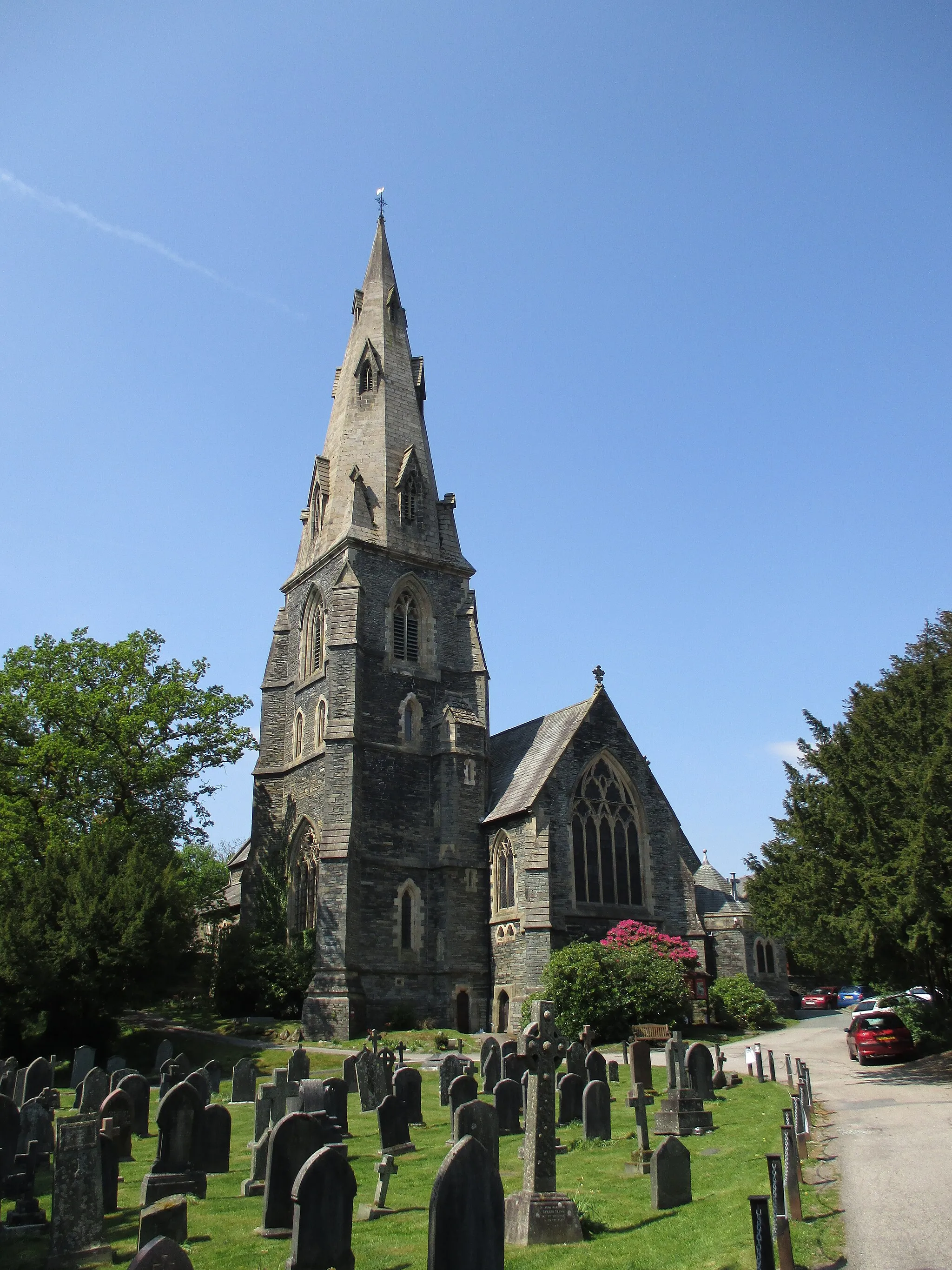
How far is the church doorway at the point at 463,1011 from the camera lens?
29.9 meters

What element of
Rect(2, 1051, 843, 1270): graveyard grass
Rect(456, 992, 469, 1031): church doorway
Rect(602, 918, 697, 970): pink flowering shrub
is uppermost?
Rect(602, 918, 697, 970): pink flowering shrub

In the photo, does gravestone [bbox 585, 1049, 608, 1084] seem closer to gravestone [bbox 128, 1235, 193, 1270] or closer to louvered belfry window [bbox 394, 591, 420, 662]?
gravestone [bbox 128, 1235, 193, 1270]

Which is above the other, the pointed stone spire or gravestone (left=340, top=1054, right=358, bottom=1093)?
the pointed stone spire

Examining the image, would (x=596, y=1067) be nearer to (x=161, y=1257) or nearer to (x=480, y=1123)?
(x=480, y=1123)

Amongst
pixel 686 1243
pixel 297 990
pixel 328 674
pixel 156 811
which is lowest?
pixel 686 1243

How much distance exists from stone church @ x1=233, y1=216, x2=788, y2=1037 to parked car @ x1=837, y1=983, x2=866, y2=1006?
15.7 metres

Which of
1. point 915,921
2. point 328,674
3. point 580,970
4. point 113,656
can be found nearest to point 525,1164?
point 915,921

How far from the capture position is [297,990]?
2955 centimetres

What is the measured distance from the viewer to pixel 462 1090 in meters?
13.9

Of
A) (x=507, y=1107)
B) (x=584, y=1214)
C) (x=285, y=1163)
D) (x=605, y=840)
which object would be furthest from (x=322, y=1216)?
(x=605, y=840)

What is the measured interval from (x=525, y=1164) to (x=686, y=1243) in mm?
1732

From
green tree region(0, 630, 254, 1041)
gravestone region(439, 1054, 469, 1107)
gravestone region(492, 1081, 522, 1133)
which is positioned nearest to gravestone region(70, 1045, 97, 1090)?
green tree region(0, 630, 254, 1041)

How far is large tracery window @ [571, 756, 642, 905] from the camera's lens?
3095 centimetres

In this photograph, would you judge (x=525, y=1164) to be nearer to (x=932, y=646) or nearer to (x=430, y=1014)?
(x=932, y=646)
